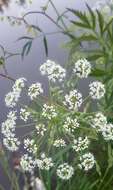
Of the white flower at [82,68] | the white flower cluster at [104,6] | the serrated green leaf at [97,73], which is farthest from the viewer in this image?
the white flower cluster at [104,6]

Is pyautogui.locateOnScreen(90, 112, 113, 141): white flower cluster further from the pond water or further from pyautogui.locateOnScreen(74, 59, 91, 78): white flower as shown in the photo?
the pond water

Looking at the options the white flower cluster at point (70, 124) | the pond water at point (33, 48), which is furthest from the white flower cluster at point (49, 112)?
the pond water at point (33, 48)

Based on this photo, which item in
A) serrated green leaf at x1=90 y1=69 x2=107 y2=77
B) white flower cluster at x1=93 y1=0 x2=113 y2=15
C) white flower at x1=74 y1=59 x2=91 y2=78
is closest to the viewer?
white flower at x1=74 y1=59 x2=91 y2=78

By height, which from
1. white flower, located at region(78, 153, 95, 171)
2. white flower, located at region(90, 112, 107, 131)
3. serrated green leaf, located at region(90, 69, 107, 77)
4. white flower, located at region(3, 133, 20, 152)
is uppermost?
serrated green leaf, located at region(90, 69, 107, 77)

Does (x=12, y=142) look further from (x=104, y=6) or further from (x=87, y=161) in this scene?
(x=104, y=6)

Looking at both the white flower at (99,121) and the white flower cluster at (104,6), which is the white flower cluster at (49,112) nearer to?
the white flower at (99,121)

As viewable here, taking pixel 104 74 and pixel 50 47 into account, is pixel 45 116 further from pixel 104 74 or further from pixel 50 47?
pixel 50 47

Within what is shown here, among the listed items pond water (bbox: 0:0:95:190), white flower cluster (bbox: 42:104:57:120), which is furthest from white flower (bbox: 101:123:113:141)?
pond water (bbox: 0:0:95:190)

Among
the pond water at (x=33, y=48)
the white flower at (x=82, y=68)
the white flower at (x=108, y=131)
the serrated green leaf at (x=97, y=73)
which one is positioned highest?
the pond water at (x=33, y=48)

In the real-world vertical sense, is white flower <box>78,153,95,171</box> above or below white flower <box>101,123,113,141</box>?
below
